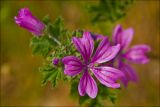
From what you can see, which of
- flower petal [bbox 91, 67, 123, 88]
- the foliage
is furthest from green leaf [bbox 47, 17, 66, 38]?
flower petal [bbox 91, 67, 123, 88]

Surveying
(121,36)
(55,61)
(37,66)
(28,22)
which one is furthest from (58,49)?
(37,66)

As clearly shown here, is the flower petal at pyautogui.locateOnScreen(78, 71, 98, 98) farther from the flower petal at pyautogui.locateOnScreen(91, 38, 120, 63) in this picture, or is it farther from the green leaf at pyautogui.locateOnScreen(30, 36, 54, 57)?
the green leaf at pyautogui.locateOnScreen(30, 36, 54, 57)

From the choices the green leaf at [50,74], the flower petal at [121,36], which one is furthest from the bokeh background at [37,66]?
the green leaf at [50,74]

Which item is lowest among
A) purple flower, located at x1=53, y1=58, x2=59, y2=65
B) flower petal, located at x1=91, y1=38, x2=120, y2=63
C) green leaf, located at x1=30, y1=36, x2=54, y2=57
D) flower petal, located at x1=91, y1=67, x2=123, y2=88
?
flower petal, located at x1=91, y1=67, x2=123, y2=88

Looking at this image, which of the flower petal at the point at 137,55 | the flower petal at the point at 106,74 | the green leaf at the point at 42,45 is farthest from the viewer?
the flower petal at the point at 137,55

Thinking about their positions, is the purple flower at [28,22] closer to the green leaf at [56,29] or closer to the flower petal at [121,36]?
the green leaf at [56,29]

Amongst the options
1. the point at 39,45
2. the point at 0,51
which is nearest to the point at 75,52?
the point at 39,45
